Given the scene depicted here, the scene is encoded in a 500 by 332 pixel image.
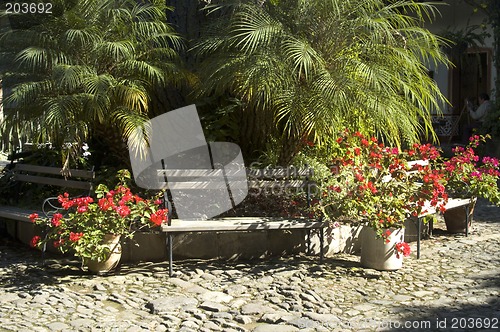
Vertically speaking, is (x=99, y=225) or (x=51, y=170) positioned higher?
(x=51, y=170)

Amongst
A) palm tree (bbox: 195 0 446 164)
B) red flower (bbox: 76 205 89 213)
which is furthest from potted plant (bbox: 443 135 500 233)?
red flower (bbox: 76 205 89 213)

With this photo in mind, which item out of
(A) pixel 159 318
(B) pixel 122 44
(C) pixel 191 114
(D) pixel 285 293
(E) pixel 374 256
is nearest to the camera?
(A) pixel 159 318

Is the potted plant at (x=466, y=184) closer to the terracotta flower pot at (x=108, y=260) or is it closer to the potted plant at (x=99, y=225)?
the potted plant at (x=99, y=225)

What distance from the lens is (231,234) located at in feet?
21.4

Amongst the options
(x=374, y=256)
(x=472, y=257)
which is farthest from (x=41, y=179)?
(x=472, y=257)

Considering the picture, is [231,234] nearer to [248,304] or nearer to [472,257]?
[248,304]

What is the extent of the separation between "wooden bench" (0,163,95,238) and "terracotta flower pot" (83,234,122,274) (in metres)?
0.68

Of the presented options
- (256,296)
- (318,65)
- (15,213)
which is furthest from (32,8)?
(256,296)

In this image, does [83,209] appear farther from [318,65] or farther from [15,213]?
[318,65]

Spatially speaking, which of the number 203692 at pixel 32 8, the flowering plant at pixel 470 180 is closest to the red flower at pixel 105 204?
the number 203692 at pixel 32 8

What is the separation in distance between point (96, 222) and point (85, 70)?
153 cm

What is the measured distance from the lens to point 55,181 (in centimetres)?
694

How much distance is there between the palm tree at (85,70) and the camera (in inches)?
257

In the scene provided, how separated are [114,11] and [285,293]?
10.8 ft
